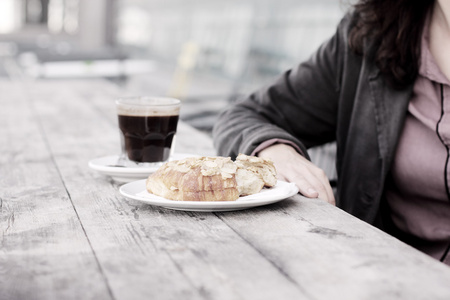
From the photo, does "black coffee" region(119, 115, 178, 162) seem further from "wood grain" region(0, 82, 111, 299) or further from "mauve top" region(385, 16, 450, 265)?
"mauve top" region(385, 16, 450, 265)

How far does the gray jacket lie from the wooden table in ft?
1.32

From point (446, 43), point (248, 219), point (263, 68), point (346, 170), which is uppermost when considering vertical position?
point (446, 43)

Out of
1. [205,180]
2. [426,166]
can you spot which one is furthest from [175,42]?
[205,180]

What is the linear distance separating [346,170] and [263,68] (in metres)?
3.24

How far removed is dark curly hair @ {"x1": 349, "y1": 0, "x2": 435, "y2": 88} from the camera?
1.54 metres

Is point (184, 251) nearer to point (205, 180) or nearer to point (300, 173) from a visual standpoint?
point (205, 180)

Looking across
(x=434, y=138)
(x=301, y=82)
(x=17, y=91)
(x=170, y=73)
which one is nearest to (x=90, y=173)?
(x=301, y=82)

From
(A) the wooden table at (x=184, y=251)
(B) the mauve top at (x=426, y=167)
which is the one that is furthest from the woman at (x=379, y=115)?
(A) the wooden table at (x=184, y=251)

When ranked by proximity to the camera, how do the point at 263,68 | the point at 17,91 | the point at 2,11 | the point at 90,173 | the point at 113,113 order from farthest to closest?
1. the point at 2,11
2. the point at 263,68
3. the point at 17,91
4. the point at 113,113
5. the point at 90,173

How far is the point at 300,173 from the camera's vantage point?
126 centimetres

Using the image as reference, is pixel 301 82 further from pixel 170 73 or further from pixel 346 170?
pixel 170 73

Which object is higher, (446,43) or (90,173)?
(446,43)

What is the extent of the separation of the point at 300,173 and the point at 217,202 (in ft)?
0.95

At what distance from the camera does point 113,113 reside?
2.36 metres
